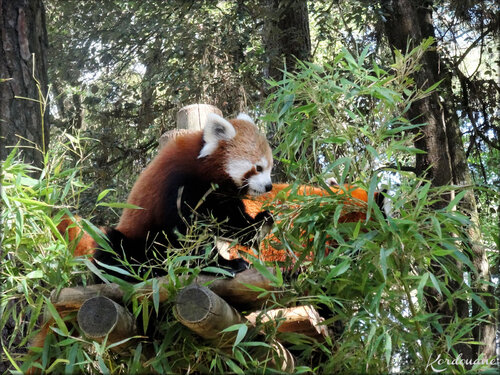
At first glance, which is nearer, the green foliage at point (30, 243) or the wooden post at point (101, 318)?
the wooden post at point (101, 318)

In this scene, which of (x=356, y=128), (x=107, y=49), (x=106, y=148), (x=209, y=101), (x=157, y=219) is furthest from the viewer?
(x=107, y=49)

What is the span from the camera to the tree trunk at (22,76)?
338cm

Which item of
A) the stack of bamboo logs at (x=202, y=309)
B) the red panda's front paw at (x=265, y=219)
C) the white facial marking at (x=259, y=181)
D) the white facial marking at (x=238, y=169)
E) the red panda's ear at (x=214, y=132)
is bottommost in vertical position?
the stack of bamboo logs at (x=202, y=309)

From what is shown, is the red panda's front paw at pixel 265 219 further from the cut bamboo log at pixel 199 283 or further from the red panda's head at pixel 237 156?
the cut bamboo log at pixel 199 283

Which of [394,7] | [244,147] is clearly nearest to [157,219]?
[244,147]

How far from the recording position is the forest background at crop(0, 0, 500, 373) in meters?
2.28

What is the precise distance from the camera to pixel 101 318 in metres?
2.06

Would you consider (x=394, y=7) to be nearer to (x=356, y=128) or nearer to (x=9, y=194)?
(x=356, y=128)

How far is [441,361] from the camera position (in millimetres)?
2461

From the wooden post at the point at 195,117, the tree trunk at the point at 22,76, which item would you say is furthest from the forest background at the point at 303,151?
the wooden post at the point at 195,117

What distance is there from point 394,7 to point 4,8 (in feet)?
10.1

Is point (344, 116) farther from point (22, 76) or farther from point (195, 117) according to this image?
point (22, 76)

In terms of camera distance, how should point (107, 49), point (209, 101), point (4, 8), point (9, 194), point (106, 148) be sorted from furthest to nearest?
point (107, 49)
point (106, 148)
point (209, 101)
point (4, 8)
point (9, 194)

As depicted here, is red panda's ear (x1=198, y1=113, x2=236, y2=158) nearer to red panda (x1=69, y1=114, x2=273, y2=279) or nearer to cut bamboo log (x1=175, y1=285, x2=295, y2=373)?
red panda (x1=69, y1=114, x2=273, y2=279)
